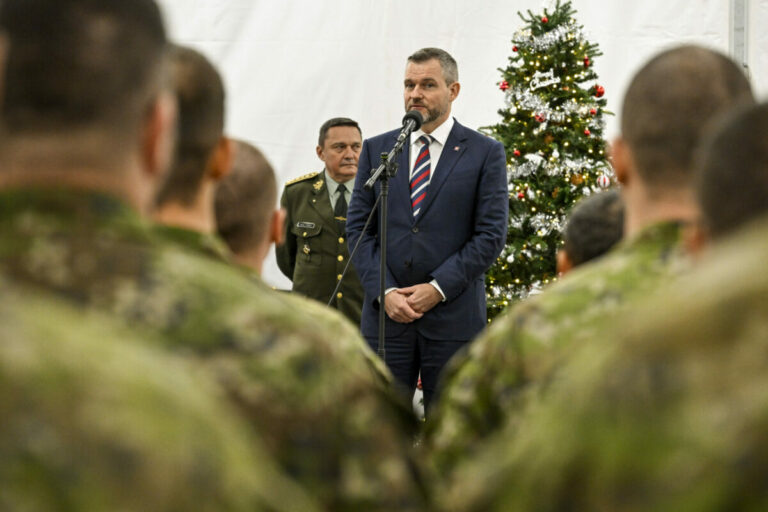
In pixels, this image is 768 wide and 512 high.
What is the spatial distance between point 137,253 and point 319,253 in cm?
405

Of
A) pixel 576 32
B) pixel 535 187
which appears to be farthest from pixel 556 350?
pixel 576 32

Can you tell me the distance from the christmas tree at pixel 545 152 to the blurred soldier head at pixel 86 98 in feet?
13.8

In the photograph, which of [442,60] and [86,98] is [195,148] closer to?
[86,98]

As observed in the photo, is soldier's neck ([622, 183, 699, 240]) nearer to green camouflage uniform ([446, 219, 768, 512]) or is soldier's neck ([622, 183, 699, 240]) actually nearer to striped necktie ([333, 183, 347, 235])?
green camouflage uniform ([446, 219, 768, 512])

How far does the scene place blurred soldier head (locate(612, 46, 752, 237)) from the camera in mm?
1581

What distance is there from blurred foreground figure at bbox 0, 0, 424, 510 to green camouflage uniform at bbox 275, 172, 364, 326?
12.4ft

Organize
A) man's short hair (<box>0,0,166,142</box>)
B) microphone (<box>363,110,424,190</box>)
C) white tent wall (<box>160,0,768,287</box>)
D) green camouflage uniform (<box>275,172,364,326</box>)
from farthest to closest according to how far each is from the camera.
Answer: white tent wall (<box>160,0,768,287</box>), green camouflage uniform (<box>275,172,364,326</box>), microphone (<box>363,110,424,190</box>), man's short hair (<box>0,0,166,142</box>)

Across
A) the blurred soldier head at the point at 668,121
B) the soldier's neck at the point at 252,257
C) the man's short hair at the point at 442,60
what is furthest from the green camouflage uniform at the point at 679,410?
the man's short hair at the point at 442,60

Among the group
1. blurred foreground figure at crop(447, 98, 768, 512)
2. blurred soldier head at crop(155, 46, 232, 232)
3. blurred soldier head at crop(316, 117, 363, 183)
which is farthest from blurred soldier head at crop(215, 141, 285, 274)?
blurred soldier head at crop(316, 117, 363, 183)

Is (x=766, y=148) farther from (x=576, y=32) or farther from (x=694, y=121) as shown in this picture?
(x=576, y=32)

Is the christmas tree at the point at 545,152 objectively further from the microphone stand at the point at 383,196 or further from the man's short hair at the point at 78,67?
the man's short hair at the point at 78,67

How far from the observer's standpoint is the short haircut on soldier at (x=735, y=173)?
33.7 inches

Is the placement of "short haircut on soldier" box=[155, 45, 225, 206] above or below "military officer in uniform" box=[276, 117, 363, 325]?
above

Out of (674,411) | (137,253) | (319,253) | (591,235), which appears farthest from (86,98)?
(319,253)
